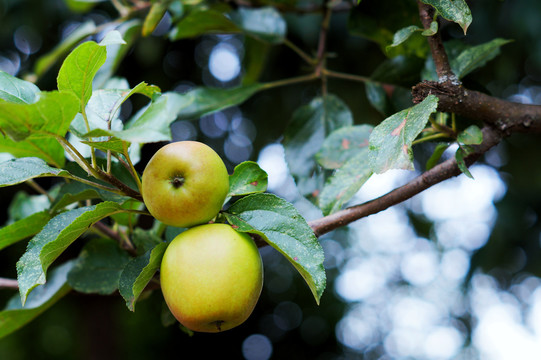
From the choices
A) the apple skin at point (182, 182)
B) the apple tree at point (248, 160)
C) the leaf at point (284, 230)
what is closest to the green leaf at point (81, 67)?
the apple tree at point (248, 160)

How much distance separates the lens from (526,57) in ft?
4.90

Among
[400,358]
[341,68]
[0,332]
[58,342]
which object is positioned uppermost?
[0,332]

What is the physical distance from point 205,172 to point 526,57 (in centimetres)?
138

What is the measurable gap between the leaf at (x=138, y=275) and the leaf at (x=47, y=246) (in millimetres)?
75

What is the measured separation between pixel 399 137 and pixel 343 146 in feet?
0.86

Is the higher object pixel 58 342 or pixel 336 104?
pixel 336 104

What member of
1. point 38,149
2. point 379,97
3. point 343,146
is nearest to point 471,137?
point 343,146

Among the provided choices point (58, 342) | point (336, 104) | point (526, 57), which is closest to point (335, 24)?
point (526, 57)

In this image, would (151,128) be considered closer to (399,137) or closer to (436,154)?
(399,137)

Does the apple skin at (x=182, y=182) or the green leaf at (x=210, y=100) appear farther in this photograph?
the green leaf at (x=210, y=100)

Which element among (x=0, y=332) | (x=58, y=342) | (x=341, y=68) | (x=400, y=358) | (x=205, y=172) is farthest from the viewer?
(x=400, y=358)

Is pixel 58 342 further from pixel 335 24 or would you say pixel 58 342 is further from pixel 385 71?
pixel 385 71

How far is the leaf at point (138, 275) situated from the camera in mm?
519

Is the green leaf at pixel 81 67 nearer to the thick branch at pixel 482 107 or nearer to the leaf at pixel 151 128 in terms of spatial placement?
the leaf at pixel 151 128
